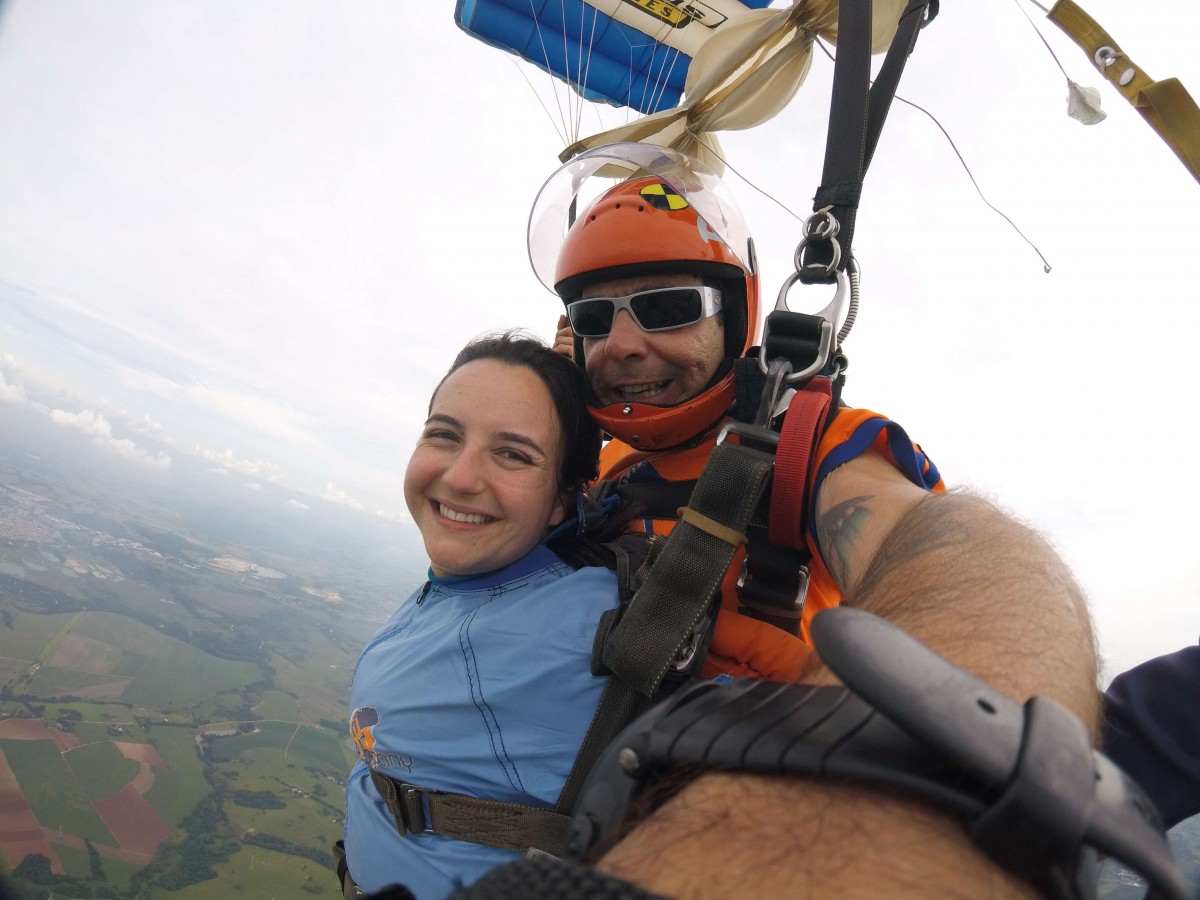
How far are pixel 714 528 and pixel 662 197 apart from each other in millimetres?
1544

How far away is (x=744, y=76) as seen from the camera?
3.44 meters

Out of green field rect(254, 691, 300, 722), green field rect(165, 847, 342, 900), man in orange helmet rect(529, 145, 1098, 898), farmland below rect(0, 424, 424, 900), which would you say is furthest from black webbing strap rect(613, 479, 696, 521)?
green field rect(254, 691, 300, 722)

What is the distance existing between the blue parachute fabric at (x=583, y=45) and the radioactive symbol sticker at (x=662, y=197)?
214 inches

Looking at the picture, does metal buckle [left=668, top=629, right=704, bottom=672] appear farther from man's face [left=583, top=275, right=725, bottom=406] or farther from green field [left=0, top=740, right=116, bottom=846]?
green field [left=0, top=740, right=116, bottom=846]

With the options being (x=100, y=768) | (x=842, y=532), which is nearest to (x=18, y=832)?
(x=100, y=768)

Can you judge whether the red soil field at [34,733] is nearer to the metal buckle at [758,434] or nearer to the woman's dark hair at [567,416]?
the woman's dark hair at [567,416]

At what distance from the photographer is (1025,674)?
0.67 meters

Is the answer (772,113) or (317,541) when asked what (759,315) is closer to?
(772,113)

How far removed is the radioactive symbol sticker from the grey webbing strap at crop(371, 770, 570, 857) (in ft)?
6.87

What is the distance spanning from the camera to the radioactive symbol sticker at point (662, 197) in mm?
2203

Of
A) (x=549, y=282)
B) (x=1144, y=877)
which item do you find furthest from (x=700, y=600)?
(x=549, y=282)

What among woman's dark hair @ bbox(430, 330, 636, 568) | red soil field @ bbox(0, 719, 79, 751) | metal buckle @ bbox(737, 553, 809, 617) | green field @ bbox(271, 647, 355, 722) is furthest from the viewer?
green field @ bbox(271, 647, 355, 722)

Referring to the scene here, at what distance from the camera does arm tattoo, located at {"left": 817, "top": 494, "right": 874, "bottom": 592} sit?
50.0 inches

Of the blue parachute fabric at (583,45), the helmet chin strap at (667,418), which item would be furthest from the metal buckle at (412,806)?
the blue parachute fabric at (583,45)
